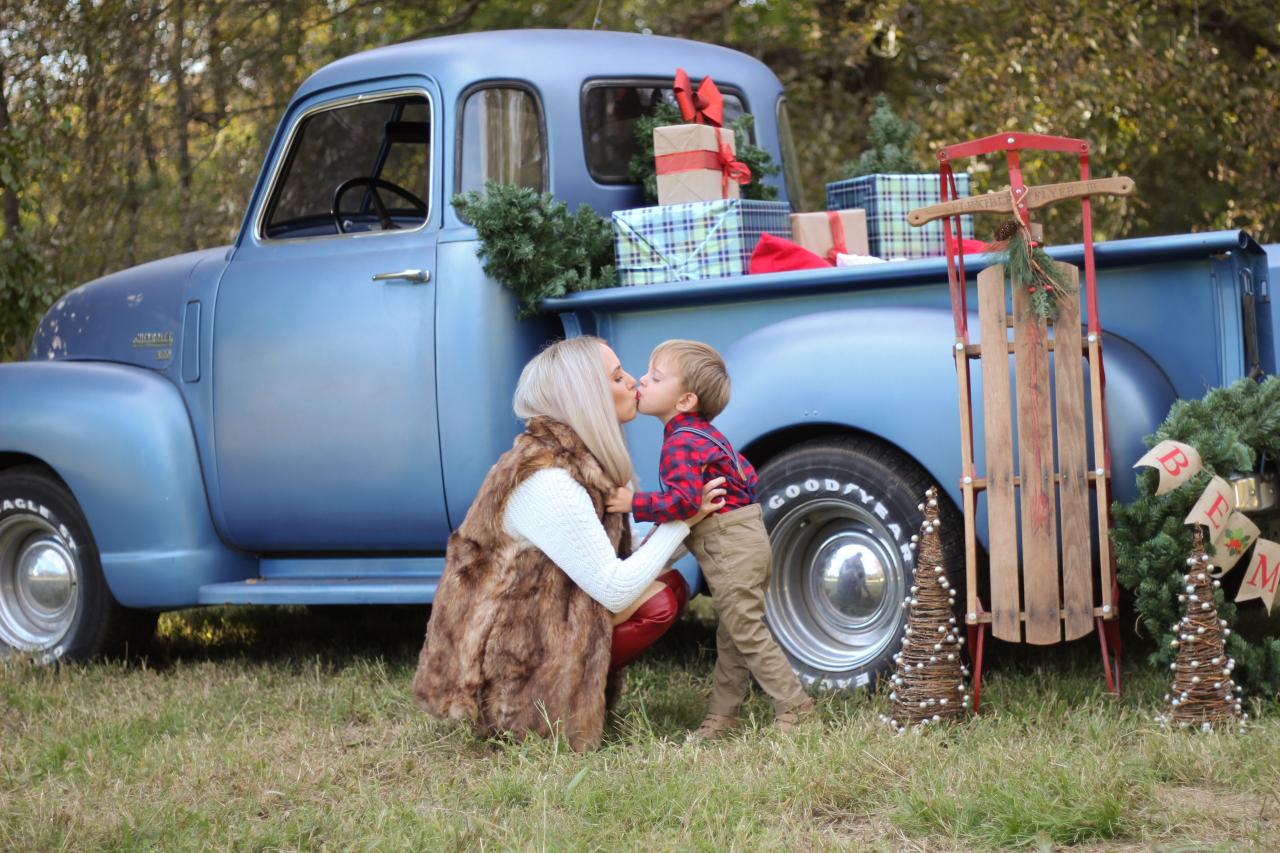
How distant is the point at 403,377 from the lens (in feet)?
15.5

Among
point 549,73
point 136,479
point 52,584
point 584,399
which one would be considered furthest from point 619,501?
point 52,584

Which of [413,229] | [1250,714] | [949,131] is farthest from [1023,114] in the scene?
[1250,714]

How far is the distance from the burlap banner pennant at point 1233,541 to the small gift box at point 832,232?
162cm

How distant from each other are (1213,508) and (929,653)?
733 millimetres

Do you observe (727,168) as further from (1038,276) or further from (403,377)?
(1038,276)

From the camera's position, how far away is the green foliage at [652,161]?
5.03m

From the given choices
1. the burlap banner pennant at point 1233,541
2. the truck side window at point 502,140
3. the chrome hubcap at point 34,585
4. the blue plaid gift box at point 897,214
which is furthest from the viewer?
the chrome hubcap at point 34,585

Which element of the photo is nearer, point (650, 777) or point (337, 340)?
point (650, 777)

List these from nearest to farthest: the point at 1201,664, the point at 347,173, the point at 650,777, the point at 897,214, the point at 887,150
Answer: the point at 650,777 < the point at 1201,664 < the point at 897,214 < the point at 347,173 < the point at 887,150

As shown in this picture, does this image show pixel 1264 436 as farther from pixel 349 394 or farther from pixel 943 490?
pixel 349 394

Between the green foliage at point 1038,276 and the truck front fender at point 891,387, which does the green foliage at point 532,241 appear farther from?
the green foliage at point 1038,276

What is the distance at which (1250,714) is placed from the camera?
11.8 ft

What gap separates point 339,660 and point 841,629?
202cm

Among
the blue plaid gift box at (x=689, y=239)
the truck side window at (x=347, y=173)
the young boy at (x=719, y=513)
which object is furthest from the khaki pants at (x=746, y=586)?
the truck side window at (x=347, y=173)
